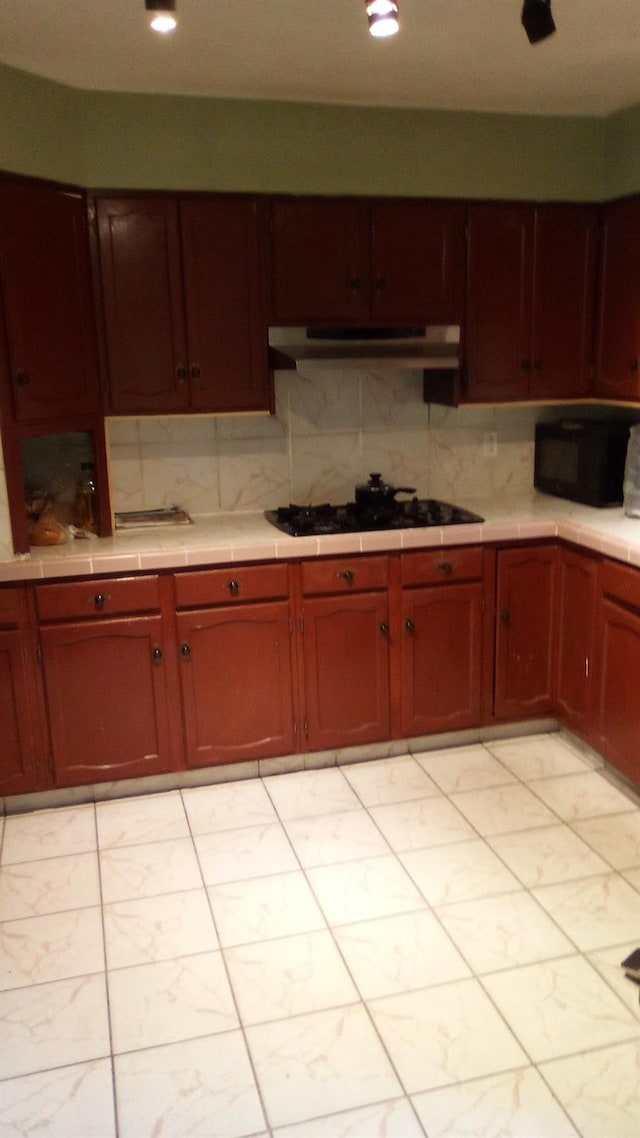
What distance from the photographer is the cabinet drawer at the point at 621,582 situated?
2936 millimetres

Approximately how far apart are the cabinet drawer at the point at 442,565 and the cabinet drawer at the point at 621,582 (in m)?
0.48

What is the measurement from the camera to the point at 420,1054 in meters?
2.01

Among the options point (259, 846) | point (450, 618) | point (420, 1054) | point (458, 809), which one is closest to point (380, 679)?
point (450, 618)

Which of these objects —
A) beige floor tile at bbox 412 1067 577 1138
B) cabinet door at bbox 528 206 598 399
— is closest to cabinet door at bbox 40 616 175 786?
beige floor tile at bbox 412 1067 577 1138

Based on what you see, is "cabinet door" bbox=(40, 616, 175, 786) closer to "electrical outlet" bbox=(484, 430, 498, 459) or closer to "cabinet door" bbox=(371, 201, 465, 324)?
"cabinet door" bbox=(371, 201, 465, 324)

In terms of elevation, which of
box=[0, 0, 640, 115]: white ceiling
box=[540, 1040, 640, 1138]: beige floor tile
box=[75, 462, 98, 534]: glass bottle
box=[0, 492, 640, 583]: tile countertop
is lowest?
box=[540, 1040, 640, 1138]: beige floor tile

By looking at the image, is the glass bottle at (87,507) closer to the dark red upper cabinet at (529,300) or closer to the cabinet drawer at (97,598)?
the cabinet drawer at (97,598)

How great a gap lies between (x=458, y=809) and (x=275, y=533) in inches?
46.2

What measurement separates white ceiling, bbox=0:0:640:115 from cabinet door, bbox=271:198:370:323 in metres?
0.38

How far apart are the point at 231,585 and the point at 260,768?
0.74m

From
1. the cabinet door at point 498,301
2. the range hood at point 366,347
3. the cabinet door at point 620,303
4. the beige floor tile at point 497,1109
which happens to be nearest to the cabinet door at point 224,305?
the range hood at point 366,347

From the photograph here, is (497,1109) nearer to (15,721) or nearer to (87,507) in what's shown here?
(15,721)

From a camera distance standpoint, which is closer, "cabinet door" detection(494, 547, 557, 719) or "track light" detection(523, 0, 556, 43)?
"track light" detection(523, 0, 556, 43)

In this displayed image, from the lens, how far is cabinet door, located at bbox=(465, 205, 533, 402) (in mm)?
3416
